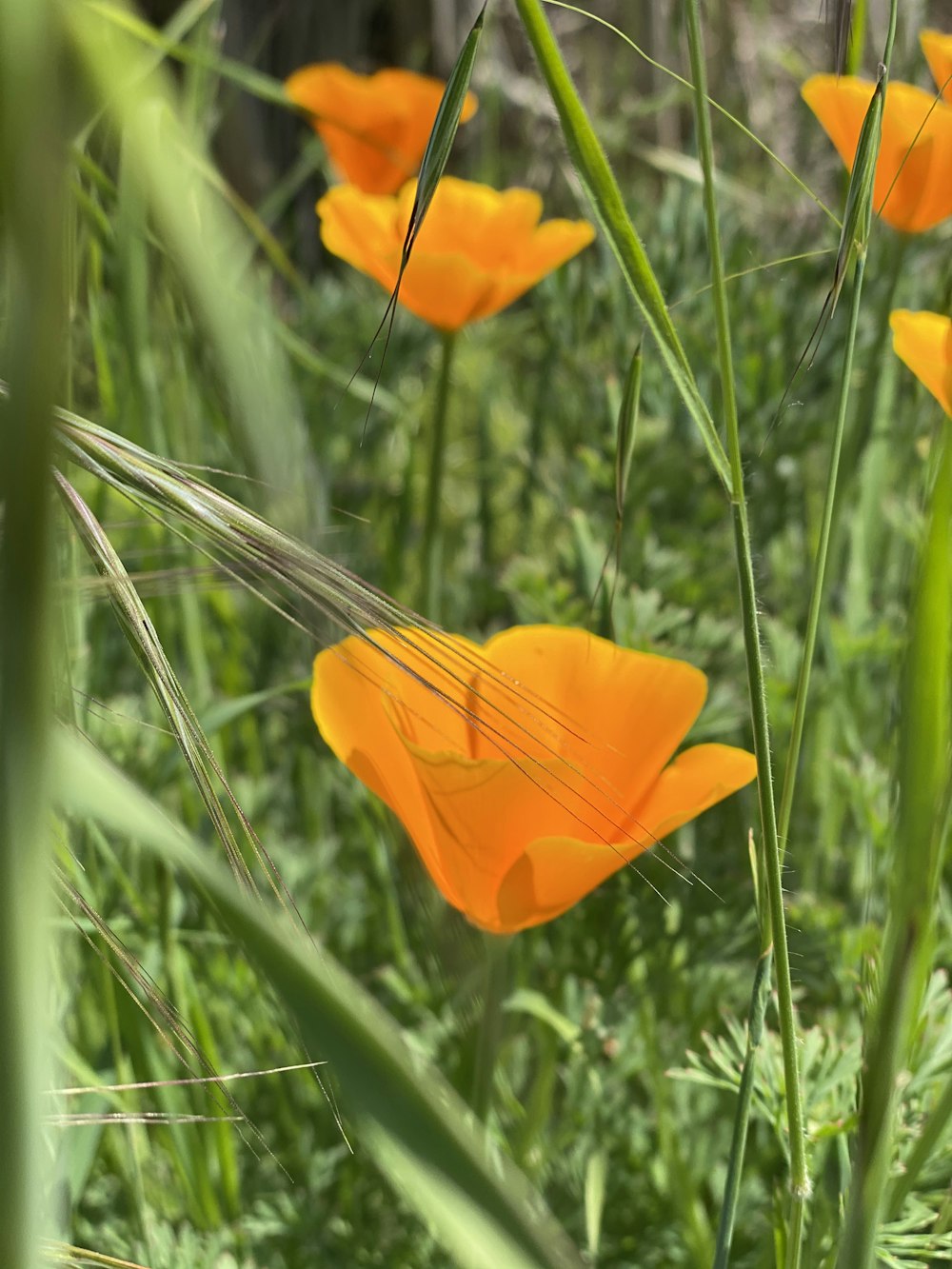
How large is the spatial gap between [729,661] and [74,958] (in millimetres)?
513

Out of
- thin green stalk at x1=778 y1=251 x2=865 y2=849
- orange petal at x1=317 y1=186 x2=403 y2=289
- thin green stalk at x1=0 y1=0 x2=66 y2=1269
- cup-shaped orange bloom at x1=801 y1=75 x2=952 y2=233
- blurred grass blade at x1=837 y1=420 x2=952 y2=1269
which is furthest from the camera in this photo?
orange petal at x1=317 y1=186 x2=403 y2=289

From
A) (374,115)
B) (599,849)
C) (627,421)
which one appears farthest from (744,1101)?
(374,115)

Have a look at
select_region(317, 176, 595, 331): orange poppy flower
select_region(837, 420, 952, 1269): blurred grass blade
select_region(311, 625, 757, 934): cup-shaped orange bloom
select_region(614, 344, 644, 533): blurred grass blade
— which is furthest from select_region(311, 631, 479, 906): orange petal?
select_region(317, 176, 595, 331): orange poppy flower

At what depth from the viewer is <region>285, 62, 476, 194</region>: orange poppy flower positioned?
1.27 metres

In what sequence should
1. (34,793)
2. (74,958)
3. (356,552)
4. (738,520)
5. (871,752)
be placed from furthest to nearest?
(356,552) < (871,752) < (74,958) < (738,520) < (34,793)

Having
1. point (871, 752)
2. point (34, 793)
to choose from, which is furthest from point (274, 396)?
point (871, 752)

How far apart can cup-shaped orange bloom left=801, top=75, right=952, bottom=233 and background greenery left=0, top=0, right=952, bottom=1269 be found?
7 centimetres

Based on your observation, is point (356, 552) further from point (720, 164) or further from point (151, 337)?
point (720, 164)

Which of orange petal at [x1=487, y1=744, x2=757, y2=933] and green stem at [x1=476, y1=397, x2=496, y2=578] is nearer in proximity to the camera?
orange petal at [x1=487, y1=744, x2=757, y2=933]

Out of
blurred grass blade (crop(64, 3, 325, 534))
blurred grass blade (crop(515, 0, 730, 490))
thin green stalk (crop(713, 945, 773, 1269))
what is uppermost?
blurred grass blade (crop(515, 0, 730, 490))

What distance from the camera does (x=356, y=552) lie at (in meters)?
1.32

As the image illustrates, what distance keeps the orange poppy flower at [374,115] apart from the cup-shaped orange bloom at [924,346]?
717mm

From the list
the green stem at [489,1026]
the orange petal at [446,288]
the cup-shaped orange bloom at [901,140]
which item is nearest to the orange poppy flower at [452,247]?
the orange petal at [446,288]

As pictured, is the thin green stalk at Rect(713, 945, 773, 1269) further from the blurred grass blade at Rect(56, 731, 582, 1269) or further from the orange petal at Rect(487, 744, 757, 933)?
the blurred grass blade at Rect(56, 731, 582, 1269)
